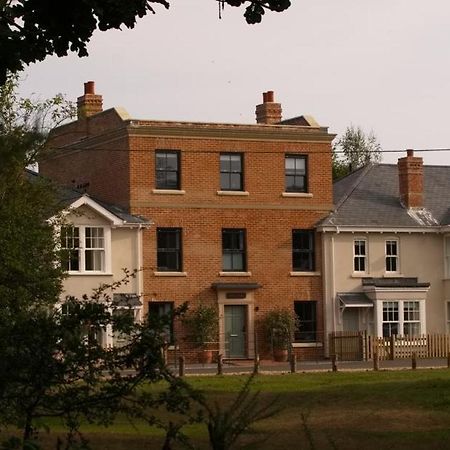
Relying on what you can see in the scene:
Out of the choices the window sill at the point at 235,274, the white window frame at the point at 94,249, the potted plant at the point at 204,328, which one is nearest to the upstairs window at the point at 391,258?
the window sill at the point at 235,274

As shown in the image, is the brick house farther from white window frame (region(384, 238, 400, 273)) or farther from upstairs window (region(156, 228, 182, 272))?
white window frame (region(384, 238, 400, 273))

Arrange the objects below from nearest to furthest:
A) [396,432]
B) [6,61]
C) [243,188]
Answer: [6,61]
[396,432]
[243,188]

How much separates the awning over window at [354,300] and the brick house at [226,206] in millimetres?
1009

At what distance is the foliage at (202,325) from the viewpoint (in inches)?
2178

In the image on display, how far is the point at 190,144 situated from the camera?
57.0m

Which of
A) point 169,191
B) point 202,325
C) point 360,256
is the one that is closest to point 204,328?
point 202,325

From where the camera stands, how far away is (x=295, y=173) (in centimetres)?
5959

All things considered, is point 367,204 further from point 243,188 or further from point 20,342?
point 20,342

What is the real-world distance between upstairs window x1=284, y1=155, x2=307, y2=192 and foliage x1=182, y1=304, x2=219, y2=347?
6.72m

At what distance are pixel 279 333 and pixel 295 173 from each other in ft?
22.3

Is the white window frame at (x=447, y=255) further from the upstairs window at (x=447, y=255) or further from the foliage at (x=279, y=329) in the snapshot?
the foliage at (x=279, y=329)

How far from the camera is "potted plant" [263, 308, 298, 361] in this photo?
57062 mm

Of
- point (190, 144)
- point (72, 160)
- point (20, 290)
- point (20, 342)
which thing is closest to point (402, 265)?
point (190, 144)

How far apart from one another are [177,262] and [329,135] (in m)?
8.54
